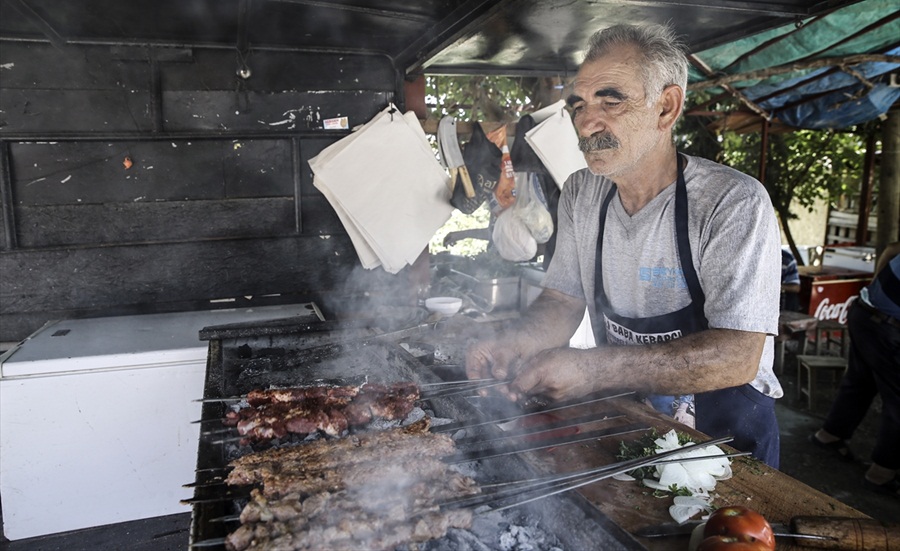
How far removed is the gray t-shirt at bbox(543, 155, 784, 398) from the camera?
8.38ft

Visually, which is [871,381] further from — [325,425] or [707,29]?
[325,425]

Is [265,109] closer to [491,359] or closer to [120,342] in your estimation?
[120,342]

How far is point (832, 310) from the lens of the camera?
31.7 feet

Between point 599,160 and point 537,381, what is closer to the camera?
point 537,381

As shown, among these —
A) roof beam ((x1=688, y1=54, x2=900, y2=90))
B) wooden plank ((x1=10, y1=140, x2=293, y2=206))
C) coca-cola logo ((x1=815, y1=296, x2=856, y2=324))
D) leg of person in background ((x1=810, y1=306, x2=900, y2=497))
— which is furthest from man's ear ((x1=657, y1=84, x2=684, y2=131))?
coca-cola logo ((x1=815, y1=296, x2=856, y2=324))

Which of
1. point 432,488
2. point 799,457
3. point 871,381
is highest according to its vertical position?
point 432,488

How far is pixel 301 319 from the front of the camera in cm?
423

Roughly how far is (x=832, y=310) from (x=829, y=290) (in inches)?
15.9

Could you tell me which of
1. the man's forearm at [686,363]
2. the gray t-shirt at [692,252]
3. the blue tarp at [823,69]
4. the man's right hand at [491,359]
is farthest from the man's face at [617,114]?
the blue tarp at [823,69]

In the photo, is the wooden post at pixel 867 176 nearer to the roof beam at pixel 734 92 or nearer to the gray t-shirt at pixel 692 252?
the roof beam at pixel 734 92

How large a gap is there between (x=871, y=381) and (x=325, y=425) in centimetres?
647

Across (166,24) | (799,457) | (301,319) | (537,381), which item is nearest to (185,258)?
(301,319)

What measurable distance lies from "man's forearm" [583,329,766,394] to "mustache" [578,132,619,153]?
3.34ft

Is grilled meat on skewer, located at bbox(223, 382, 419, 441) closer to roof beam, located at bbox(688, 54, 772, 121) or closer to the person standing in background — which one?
roof beam, located at bbox(688, 54, 772, 121)
